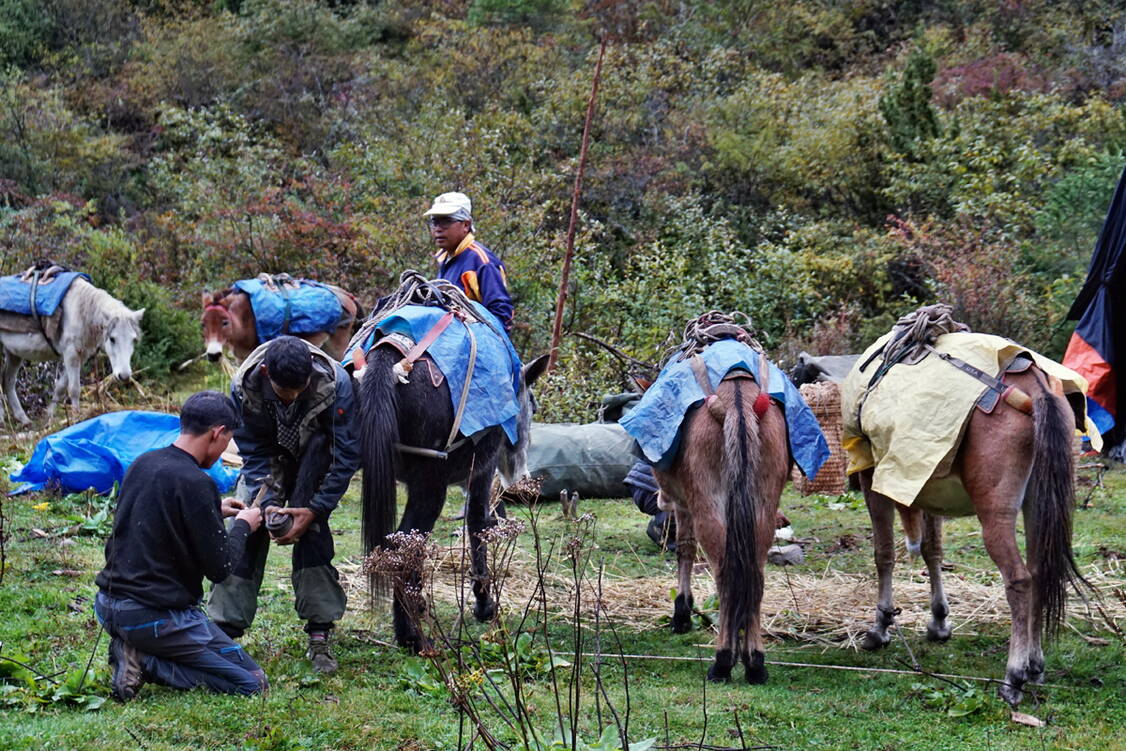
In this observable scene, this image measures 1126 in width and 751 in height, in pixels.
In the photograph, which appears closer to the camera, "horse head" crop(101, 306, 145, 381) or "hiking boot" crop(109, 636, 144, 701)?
"hiking boot" crop(109, 636, 144, 701)

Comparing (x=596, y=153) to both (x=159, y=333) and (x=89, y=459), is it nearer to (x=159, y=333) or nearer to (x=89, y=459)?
(x=159, y=333)

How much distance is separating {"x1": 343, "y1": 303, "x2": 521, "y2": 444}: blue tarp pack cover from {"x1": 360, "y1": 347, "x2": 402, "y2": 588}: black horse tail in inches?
15.4

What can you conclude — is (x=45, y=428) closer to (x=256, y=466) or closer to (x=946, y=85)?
(x=256, y=466)

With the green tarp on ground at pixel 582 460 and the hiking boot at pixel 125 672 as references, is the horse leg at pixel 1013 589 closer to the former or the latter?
the hiking boot at pixel 125 672

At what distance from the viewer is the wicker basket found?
30.8 feet

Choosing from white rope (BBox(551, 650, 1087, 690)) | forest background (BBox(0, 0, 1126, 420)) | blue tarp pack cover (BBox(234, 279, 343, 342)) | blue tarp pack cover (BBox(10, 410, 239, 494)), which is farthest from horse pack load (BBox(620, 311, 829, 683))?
forest background (BBox(0, 0, 1126, 420))

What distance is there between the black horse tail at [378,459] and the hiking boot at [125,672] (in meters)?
Answer: 1.00

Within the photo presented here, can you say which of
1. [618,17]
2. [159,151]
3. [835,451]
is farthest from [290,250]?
[618,17]

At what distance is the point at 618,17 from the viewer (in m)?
25.2

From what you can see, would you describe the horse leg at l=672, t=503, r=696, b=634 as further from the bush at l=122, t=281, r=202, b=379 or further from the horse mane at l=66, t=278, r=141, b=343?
the bush at l=122, t=281, r=202, b=379

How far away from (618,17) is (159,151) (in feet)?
35.4

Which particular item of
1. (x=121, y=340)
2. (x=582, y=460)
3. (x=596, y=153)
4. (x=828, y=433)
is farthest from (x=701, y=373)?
(x=596, y=153)

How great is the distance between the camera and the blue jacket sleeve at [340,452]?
15.6ft

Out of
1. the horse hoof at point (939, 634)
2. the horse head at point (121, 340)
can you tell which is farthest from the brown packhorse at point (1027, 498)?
the horse head at point (121, 340)
